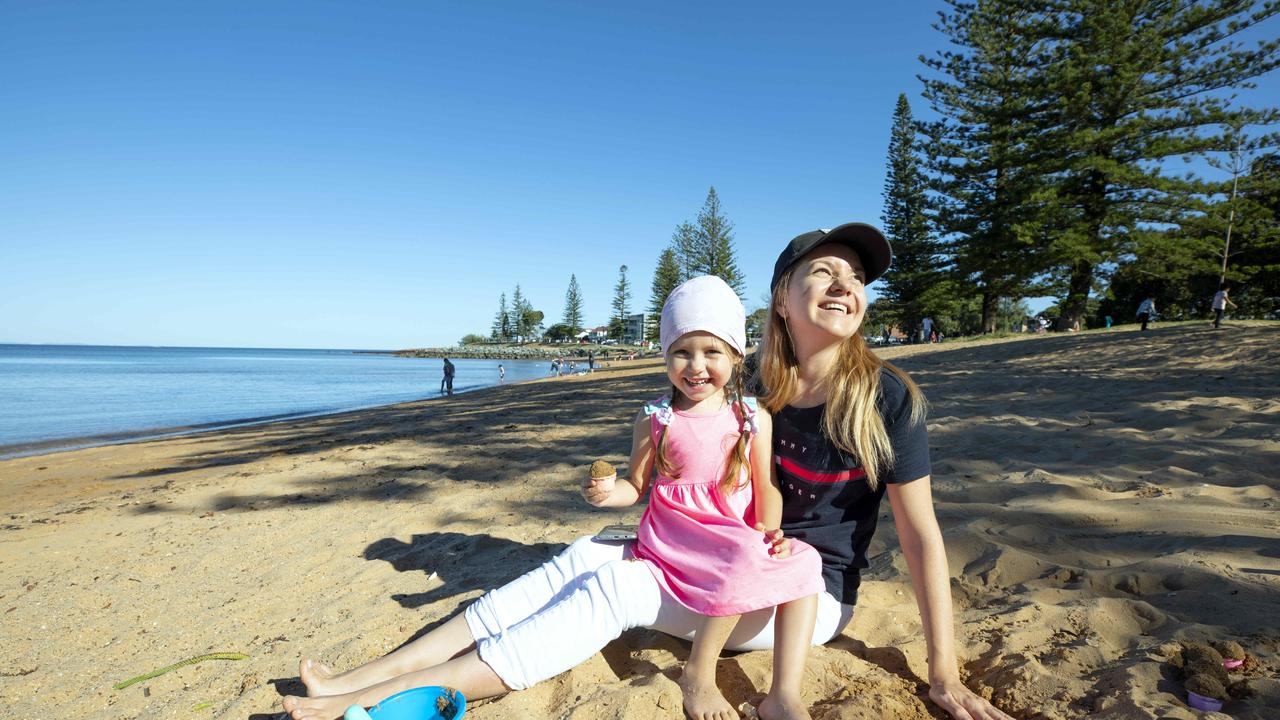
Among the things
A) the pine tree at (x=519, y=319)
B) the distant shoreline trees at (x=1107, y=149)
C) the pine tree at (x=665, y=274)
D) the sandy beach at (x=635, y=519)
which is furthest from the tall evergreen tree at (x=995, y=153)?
the pine tree at (x=519, y=319)

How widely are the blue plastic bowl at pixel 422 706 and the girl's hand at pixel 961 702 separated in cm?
126

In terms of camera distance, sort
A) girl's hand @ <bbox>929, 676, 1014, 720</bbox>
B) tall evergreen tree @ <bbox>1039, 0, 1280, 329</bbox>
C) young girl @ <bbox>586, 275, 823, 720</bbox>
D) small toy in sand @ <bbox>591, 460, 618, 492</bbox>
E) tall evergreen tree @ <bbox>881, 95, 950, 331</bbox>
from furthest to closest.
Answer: tall evergreen tree @ <bbox>881, 95, 950, 331</bbox>
tall evergreen tree @ <bbox>1039, 0, 1280, 329</bbox>
small toy in sand @ <bbox>591, 460, 618, 492</bbox>
young girl @ <bbox>586, 275, 823, 720</bbox>
girl's hand @ <bbox>929, 676, 1014, 720</bbox>

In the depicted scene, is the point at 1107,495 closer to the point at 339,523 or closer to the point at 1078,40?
the point at 339,523

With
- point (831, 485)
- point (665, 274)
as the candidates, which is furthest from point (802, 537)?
point (665, 274)

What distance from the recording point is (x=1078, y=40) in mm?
17469

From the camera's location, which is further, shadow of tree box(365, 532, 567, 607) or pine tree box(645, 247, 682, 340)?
pine tree box(645, 247, 682, 340)

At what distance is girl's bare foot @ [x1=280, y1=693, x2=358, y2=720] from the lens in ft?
5.26

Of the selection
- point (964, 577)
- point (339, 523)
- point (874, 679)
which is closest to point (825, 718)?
point (874, 679)

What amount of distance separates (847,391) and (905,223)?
101ft

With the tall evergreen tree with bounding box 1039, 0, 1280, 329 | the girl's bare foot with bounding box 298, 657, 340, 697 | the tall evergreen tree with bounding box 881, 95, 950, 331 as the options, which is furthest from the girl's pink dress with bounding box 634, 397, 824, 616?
the tall evergreen tree with bounding box 881, 95, 950, 331

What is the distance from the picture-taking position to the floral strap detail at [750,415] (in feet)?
6.24

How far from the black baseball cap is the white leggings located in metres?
1.04

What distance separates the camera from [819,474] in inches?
75.0

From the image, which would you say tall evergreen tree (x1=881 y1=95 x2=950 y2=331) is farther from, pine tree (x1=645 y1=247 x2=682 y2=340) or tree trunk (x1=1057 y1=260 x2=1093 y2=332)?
pine tree (x1=645 y1=247 x2=682 y2=340)
